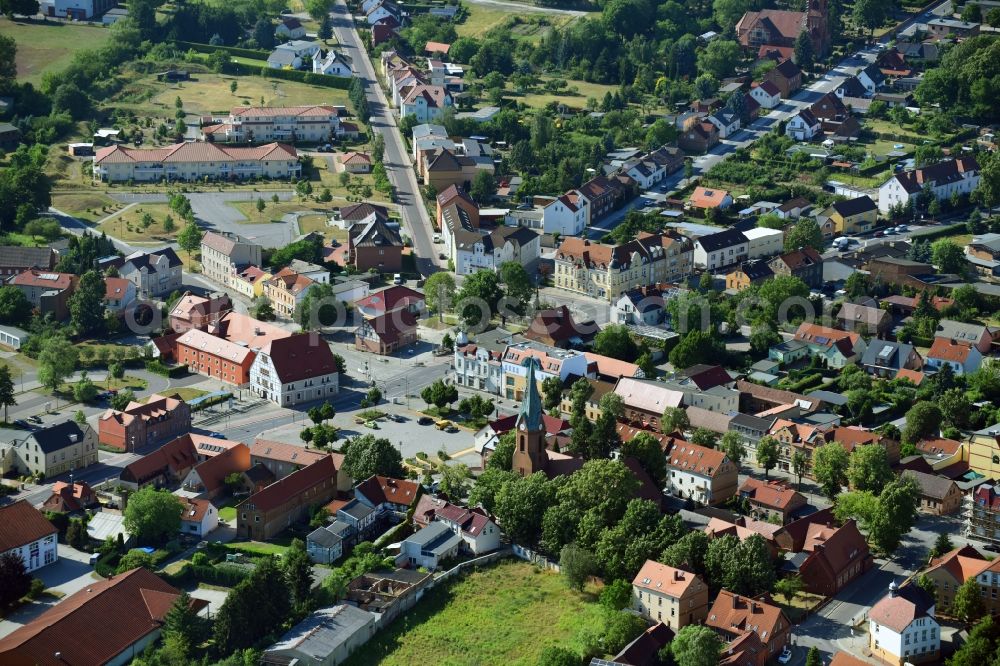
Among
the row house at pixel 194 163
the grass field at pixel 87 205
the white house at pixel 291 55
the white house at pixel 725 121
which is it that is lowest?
the grass field at pixel 87 205

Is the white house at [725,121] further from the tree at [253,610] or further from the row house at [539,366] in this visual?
the tree at [253,610]

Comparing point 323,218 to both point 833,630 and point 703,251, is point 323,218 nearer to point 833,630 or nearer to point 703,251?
point 703,251

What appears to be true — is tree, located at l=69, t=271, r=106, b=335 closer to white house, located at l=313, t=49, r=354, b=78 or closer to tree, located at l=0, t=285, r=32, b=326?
tree, located at l=0, t=285, r=32, b=326

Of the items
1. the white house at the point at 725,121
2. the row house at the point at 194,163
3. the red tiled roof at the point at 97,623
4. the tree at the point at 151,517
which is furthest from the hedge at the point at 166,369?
the white house at the point at 725,121

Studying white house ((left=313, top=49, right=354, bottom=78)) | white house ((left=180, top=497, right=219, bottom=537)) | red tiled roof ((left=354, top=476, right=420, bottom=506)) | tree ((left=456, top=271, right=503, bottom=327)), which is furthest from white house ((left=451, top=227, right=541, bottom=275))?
white house ((left=313, top=49, right=354, bottom=78))

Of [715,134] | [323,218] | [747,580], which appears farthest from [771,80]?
[747,580]
